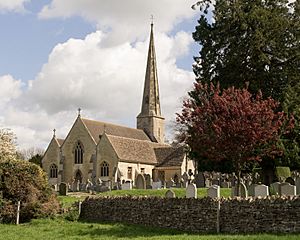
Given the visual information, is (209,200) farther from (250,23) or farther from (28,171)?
(250,23)

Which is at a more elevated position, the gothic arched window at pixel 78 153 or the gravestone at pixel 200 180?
the gothic arched window at pixel 78 153

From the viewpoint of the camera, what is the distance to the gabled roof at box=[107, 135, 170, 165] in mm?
61344

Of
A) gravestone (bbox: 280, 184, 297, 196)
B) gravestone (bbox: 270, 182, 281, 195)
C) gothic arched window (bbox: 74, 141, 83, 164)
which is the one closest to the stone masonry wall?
gravestone (bbox: 280, 184, 297, 196)

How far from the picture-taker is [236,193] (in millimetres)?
24688

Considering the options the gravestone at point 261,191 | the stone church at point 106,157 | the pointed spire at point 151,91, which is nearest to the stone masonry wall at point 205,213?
the gravestone at point 261,191

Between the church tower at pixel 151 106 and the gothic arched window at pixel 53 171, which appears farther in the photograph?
the church tower at pixel 151 106

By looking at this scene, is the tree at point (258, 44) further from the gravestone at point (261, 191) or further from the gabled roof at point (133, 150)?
the gabled roof at point (133, 150)

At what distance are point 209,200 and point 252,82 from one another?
14.6m

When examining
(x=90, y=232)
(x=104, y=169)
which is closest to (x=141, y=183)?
(x=90, y=232)

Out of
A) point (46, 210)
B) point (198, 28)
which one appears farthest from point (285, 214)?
point (198, 28)

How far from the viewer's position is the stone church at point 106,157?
2403 inches

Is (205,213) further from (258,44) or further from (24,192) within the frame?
(258,44)

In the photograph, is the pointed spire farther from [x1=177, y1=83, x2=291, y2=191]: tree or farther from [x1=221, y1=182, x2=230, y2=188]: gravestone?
[x1=177, y1=83, x2=291, y2=191]: tree

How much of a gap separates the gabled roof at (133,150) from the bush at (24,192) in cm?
3310
